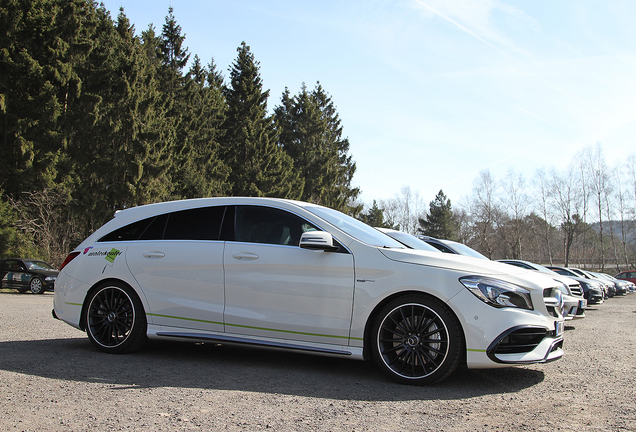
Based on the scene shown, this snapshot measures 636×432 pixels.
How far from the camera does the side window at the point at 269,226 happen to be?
16.8 ft

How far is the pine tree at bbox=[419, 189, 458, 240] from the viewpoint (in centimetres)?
7632

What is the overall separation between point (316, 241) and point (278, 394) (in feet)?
4.50

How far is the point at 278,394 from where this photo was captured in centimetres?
402

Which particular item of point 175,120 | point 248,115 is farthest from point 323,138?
point 175,120

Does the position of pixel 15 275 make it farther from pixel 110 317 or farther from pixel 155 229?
pixel 155 229

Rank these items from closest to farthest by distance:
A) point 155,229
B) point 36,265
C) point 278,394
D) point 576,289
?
point 278,394 → point 155,229 → point 576,289 → point 36,265

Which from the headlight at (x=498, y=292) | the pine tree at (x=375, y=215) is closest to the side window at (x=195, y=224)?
the headlight at (x=498, y=292)

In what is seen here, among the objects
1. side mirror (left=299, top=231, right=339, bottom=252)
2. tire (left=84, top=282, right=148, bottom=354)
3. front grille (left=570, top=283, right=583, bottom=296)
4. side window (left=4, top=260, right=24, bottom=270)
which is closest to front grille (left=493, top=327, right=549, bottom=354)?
side mirror (left=299, top=231, right=339, bottom=252)

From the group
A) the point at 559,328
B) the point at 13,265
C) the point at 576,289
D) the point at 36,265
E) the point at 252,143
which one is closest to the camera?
the point at 559,328

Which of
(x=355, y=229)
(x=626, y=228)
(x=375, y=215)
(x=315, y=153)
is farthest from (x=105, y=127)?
(x=626, y=228)

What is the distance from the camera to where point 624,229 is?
59.9 metres

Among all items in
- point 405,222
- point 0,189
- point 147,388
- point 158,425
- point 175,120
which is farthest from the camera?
point 405,222

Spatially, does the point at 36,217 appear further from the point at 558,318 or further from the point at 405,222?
the point at 405,222

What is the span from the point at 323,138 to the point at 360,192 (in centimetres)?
723
